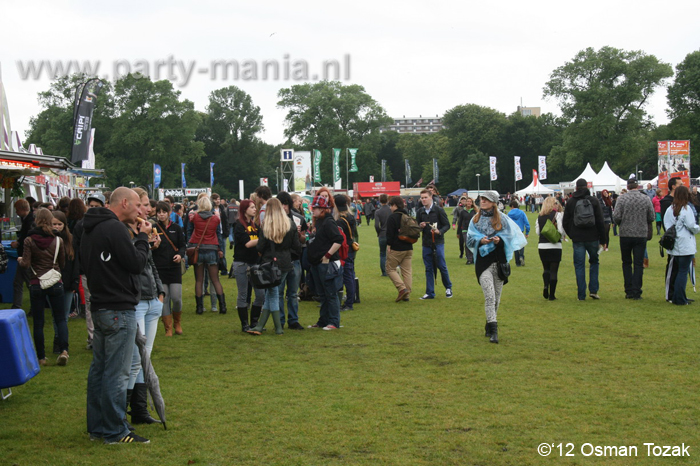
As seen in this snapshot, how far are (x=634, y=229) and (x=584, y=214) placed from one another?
1.03m

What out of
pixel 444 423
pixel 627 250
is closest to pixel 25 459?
pixel 444 423

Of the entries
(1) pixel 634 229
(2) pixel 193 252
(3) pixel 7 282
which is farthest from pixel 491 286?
(3) pixel 7 282

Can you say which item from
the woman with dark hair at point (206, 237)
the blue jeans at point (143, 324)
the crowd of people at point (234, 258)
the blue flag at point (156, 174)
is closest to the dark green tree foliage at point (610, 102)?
the blue flag at point (156, 174)

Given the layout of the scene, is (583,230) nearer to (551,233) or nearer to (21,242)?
(551,233)

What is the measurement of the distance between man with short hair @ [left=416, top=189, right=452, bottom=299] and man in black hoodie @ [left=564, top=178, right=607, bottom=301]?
2129 mm

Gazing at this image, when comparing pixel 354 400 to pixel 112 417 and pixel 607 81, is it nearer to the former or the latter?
pixel 112 417

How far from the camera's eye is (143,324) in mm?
5492

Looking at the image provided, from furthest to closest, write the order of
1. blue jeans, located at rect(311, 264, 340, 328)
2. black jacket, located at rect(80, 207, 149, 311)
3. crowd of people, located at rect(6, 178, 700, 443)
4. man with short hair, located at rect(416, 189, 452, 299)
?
man with short hair, located at rect(416, 189, 452, 299) → blue jeans, located at rect(311, 264, 340, 328) → crowd of people, located at rect(6, 178, 700, 443) → black jacket, located at rect(80, 207, 149, 311)

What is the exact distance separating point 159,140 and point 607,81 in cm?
4732

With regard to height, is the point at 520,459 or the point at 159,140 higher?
the point at 159,140

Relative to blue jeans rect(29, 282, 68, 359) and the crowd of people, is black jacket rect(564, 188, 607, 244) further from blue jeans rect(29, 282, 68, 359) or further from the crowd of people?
blue jeans rect(29, 282, 68, 359)

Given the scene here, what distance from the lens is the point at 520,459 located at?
4.45 meters

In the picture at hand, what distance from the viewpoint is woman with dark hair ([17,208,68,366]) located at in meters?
7.58

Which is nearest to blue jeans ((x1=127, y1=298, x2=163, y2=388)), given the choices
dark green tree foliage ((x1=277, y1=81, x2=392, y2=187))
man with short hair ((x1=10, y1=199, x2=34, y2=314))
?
man with short hair ((x1=10, y1=199, x2=34, y2=314))
